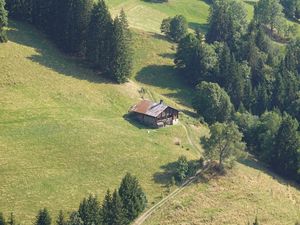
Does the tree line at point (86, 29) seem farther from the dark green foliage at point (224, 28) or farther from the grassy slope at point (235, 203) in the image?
the dark green foliage at point (224, 28)

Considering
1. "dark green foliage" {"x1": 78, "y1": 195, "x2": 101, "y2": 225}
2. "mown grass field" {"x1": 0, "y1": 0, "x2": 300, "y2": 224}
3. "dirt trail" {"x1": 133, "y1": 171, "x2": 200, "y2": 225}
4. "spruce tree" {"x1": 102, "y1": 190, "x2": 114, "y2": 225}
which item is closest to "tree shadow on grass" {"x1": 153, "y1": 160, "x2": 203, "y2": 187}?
"mown grass field" {"x1": 0, "y1": 0, "x2": 300, "y2": 224}

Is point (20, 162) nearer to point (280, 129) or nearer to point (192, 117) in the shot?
point (192, 117)

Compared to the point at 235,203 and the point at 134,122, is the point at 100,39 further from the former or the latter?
the point at 235,203

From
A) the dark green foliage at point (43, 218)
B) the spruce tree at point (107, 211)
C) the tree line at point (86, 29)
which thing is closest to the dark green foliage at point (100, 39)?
the tree line at point (86, 29)

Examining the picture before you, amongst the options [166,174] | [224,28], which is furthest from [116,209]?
[224,28]

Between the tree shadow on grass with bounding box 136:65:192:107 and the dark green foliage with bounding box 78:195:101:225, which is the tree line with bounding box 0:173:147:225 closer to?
the dark green foliage with bounding box 78:195:101:225

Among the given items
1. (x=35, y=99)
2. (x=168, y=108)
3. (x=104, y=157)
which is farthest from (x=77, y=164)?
(x=168, y=108)

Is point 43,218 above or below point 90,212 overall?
below
